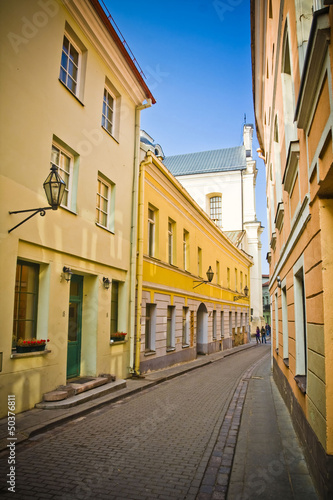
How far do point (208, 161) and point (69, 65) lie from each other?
35.2 metres

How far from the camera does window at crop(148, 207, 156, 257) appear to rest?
47.8 feet

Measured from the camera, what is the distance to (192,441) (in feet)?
20.6

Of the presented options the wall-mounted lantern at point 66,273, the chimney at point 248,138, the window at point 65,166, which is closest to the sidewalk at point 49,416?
the wall-mounted lantern at point 66,273

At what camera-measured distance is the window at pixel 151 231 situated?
47.8 feet

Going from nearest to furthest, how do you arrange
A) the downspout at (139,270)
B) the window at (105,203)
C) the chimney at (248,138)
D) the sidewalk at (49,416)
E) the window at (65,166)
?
1. the sidewalk at (49,416)
2. the window at (65,166)
3. the window at (105,203)
4. the downspout at (139,270)
5. the chimney at (248,138)

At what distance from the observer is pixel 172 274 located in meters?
16.2

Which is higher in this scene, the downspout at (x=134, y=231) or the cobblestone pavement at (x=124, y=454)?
the downspout at (x=134, y=231)

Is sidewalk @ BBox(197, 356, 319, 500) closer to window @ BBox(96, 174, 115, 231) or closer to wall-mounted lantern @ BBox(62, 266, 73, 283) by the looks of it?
wall-mounted lantern @ BBox(62, 266, 73, 283)

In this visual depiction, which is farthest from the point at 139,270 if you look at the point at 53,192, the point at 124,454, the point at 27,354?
the point at 124,454

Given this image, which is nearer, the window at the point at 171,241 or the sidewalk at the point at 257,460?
the sidewalk at the point at 257,460

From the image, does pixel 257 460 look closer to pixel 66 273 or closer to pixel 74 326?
pixel 66 273

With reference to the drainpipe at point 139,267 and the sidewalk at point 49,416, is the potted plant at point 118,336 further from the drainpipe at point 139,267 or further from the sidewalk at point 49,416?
the sidewalk at point 49,416

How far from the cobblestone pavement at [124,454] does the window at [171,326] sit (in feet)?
23.0

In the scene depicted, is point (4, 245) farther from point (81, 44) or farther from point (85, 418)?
point (81, 44)
